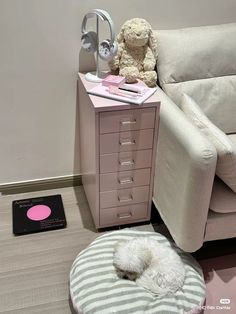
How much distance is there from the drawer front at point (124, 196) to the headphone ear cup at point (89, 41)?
0.71 meters

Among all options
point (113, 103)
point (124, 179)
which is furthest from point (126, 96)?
point (124, 179)

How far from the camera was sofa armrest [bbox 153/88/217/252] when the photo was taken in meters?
1.50

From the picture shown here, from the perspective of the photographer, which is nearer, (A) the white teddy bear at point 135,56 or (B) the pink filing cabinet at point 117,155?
(B) the pink filing cabinet at point 117,155

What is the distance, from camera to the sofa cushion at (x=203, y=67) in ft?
6.33

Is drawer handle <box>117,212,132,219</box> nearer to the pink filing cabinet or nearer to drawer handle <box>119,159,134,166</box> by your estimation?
the pink filing cabinet

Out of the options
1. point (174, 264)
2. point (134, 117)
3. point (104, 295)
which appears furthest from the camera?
point (134, 117)

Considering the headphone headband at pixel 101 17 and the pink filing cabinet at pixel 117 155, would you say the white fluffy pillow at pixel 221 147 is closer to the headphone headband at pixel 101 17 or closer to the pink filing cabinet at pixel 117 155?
the pink filing cabinet at pixel 117 155

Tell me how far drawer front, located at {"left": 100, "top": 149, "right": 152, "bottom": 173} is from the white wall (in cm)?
44

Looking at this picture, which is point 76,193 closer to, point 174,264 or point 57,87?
point 57,87

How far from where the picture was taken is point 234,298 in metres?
1.69

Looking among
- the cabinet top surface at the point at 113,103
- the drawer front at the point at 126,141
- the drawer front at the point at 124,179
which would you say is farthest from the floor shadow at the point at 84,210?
the cabinet top surface at the point at 113,103

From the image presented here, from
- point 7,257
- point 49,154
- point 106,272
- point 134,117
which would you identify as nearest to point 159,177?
point 134,117

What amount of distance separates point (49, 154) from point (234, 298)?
1222 millimetres

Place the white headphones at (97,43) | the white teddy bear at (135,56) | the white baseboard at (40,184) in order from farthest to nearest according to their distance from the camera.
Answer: the white baseboard at (40,184)
the white teddy bear at (135,56)
the white headphones at (97,43)
